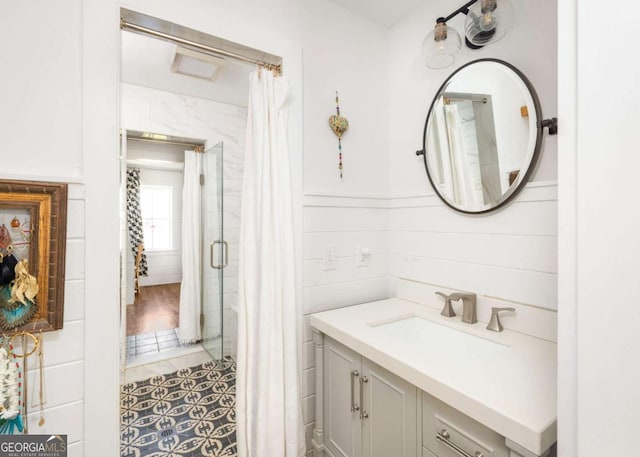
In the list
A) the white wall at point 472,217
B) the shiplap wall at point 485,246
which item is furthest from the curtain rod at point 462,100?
the shiplap wall at point 485,246

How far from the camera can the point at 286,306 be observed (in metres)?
1.40

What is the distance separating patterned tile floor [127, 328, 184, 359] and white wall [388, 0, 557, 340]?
173 cm

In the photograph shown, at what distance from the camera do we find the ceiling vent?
4.76ft

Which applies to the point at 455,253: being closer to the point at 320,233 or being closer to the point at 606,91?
the point at 320,233

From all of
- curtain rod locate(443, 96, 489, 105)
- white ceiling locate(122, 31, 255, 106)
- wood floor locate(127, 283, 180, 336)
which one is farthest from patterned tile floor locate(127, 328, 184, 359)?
curtain rod locate(443, 96, 489, 105)

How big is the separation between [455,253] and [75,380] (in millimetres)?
1676

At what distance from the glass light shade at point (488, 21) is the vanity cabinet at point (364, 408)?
1404 mm

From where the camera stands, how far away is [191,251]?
244 centimetres

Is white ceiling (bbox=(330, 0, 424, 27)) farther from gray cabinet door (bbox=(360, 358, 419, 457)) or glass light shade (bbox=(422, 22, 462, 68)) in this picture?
gray cabinet door (bbox=(360, 358, 419, 457))

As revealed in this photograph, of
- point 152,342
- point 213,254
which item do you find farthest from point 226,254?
point 152,342

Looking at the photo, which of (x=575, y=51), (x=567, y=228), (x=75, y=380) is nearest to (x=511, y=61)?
(x=575, y=51)

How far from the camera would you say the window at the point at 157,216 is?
2.21 m

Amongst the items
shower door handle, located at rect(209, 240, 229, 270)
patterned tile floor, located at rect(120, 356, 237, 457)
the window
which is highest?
the window

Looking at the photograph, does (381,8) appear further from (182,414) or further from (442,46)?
(182,414)
